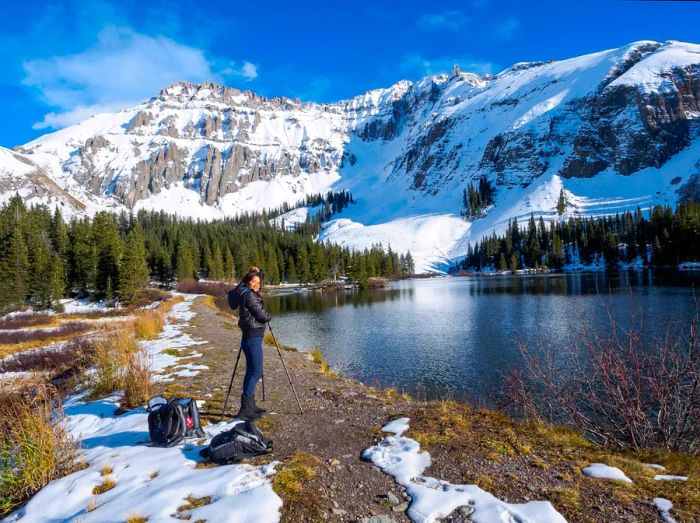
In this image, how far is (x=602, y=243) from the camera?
404ft

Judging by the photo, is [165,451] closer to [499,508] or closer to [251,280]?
[251,280]

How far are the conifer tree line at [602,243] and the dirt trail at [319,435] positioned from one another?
109087 mm

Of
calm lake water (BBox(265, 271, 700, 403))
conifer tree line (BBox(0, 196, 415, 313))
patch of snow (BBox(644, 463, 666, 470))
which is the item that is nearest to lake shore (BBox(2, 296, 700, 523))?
patch of snow (BBox(644, 463, 666, 470))

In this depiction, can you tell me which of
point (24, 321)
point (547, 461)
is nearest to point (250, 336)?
point (547, 461)

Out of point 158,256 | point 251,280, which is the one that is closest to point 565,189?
point 158,256

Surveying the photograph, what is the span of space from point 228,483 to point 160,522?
0.96 meters

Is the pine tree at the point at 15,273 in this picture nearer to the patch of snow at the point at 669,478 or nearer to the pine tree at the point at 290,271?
the patch of snow at the point at 669,478

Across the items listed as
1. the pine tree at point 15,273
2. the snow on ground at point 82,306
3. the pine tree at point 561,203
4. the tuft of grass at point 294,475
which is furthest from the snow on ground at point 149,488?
the pine tree at point 561,203

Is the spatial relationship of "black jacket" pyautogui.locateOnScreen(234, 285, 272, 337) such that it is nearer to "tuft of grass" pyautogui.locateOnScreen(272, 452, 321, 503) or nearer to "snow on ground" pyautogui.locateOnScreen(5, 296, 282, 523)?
"snow on ground" pyautogui.locateOnScreen(5, 296, 282, 523)

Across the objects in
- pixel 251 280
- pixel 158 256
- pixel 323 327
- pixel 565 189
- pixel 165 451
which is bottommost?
pixel 323 327

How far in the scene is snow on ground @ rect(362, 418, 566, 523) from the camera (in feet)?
14.4

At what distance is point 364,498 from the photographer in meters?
4.92

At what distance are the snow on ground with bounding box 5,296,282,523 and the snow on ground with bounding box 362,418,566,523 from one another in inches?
65.1

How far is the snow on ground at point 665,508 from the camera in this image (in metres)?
4.34
